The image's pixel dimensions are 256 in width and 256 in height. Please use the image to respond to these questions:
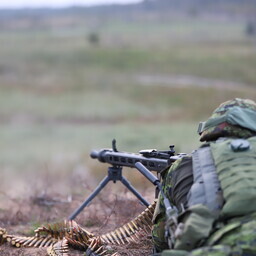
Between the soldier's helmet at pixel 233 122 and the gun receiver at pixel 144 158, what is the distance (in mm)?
1043

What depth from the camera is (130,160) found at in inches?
A: 233

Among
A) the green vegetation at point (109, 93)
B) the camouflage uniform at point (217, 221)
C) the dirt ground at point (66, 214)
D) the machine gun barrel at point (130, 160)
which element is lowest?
the green vegetation at point (109, 93)

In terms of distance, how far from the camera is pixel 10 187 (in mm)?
10953

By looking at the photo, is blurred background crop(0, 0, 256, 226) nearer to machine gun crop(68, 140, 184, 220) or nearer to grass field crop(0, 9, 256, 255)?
grass field crop(0, 9, 256, 255)

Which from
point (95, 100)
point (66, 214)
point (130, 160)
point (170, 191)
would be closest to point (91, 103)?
point (95, 100)

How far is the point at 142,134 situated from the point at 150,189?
12182 millimetres

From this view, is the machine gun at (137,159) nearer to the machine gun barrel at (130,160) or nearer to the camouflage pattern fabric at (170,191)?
the machine gun barrel at (130,160)

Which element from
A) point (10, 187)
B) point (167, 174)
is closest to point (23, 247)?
point (167, 174)

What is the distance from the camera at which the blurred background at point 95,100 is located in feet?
44.6

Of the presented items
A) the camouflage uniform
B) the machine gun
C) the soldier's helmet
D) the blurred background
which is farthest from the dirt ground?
the soldier's helmet

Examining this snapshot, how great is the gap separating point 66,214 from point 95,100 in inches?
925

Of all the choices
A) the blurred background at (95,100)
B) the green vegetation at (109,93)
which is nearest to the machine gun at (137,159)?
the blurred background at (95,100)

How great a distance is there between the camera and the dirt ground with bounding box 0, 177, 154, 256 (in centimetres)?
557

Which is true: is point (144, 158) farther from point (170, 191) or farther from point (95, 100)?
point (95, 100)
